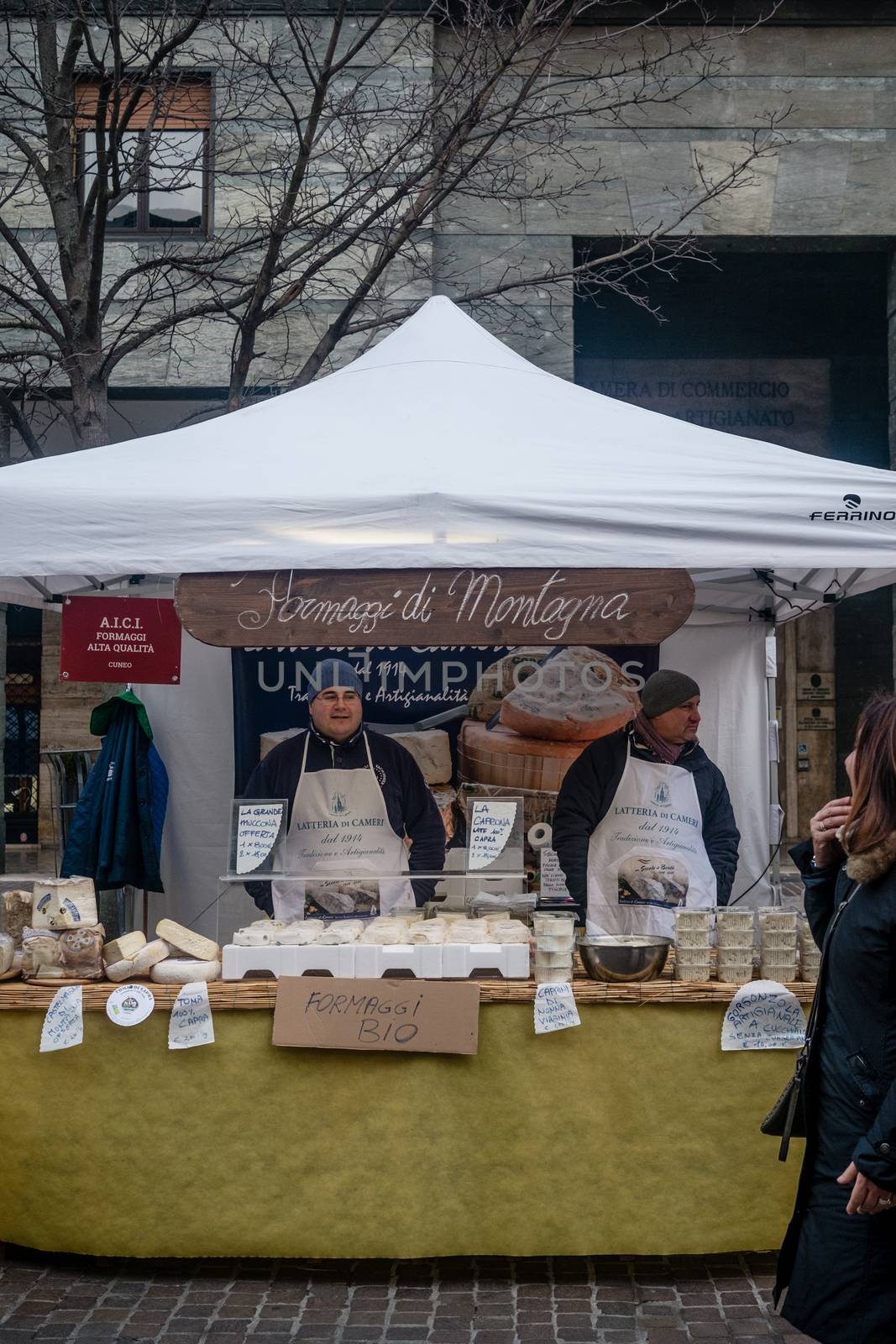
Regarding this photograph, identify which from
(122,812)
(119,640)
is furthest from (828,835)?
(122,812)

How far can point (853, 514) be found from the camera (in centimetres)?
402

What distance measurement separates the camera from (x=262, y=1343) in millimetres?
3305

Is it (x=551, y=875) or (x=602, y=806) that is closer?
(x=602, y=806)

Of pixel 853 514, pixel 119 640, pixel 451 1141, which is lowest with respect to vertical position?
pixel 451 1141

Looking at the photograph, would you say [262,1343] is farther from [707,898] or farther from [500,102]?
[500,102]

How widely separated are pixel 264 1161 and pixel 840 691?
810cm

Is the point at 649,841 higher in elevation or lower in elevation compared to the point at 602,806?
lower

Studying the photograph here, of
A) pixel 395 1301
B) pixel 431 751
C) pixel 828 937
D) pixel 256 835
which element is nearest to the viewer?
pixel 828 937

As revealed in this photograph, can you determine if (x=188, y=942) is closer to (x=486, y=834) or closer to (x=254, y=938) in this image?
(x=254, y=938)

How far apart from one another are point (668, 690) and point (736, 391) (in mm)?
6044

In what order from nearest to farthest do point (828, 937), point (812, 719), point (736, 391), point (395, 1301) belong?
point (828, 937) < point (395, 1301) < point (736, 391) < point (812, 719)

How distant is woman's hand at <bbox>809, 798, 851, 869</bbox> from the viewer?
2.63m

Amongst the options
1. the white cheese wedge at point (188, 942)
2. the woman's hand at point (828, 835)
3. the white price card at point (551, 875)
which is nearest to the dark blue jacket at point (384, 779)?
the white price card at point (551, 875)

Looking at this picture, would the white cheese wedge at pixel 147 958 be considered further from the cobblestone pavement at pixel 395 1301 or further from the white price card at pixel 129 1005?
the cobblestone pavement at pixel 395 1301
